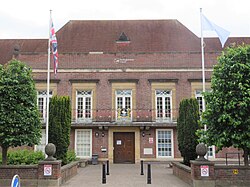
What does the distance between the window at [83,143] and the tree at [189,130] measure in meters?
9.76

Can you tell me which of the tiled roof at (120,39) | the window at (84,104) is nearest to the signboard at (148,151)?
the window at (84,104)

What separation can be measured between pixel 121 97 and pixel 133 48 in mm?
5463

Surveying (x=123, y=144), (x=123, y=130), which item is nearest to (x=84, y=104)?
(x=123, y=130)

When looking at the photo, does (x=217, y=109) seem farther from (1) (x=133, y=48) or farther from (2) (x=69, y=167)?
(1) (x=133, y=48)

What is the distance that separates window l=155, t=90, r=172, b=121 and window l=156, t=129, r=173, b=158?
115cm

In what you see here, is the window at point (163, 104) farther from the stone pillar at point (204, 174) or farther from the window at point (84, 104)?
→ the stone pillar at point (204, 174)

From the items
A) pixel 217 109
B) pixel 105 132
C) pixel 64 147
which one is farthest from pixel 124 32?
pixel 217 109

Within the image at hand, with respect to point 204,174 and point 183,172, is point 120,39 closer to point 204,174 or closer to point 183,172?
point 183,172

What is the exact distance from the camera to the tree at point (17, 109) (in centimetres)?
1220

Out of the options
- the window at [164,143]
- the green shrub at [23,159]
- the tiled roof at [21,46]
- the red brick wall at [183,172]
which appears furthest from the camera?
the tiled roof at [21,46]

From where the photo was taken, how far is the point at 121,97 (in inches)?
946

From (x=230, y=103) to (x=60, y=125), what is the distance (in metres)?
7.84

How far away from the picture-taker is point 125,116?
2330 cm

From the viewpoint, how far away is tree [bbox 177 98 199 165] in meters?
14.6
